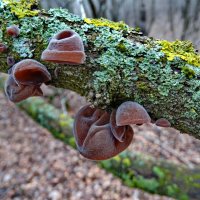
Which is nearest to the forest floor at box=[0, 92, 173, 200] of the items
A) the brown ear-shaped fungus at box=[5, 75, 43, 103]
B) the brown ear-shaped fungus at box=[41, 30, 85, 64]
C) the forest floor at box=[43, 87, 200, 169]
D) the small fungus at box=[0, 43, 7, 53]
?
the forest floor at box=[43, 87, 200, 169]

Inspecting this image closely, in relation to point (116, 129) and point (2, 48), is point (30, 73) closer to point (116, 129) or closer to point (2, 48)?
point (2, 48)

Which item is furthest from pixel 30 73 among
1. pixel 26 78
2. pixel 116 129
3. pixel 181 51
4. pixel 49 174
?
pixel 49 174

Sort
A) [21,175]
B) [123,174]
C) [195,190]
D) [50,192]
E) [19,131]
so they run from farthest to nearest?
[19,131] < [21,175] < [50,192] < [123,174] < [195,190]

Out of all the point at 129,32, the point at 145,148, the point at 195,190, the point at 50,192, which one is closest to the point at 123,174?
the point at 195,190

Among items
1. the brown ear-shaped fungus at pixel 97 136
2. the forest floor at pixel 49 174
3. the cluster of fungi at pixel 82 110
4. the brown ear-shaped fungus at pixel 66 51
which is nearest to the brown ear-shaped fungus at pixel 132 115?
the cluster of fungi at pixel 82 110

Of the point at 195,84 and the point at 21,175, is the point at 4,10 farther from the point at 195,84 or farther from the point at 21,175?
the point at 21,175

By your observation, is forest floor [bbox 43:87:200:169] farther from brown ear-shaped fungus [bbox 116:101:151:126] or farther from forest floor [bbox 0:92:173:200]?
brown ear-shaped fungus [bbox 116:101:151:126]
